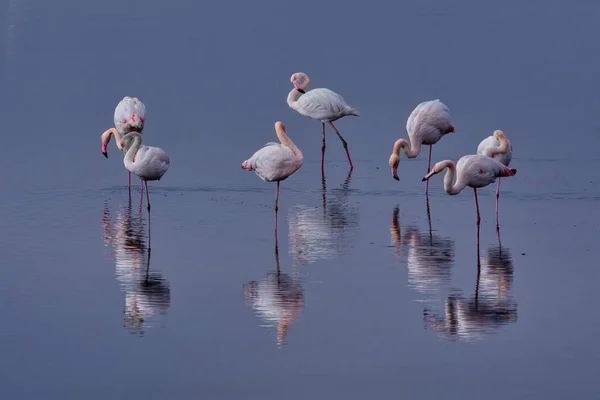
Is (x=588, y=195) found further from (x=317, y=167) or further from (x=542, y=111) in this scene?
(x=542, y=111)

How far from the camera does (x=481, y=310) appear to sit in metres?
9.81

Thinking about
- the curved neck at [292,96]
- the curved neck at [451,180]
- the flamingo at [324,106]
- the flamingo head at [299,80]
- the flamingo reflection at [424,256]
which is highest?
the flamingo head at [299,80]

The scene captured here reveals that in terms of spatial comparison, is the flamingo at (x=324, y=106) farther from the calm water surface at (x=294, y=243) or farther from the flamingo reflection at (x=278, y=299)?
the flamingo reflection at (x=278, y=299)

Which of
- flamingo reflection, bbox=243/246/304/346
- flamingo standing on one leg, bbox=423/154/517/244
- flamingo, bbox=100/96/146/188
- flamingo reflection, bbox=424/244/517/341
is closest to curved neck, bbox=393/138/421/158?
flamingo standing on one leg, bbox=423/154/517/244

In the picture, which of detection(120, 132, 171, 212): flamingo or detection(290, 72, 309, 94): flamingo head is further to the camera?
detection(290, 72, 309, 94): flamingo head

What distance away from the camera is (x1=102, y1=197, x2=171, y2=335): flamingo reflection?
31.9ft

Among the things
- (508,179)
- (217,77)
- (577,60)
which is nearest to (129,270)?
(508,179)

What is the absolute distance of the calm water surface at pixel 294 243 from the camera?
27.2 ft

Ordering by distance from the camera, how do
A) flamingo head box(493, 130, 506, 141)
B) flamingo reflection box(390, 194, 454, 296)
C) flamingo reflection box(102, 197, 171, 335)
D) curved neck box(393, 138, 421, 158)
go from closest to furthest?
1. flamingo reflection box(102, 197, 171, 335)
2. flamingo reflection box(390, 194, 454, 296)
3. flamingo head box(493, 130, 506, 141)
4. curved neck box(393, 138, 421, 158)

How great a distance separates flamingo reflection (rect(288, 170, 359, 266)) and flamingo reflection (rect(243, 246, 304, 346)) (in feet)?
2.92

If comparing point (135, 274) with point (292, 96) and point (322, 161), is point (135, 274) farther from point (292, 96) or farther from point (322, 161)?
point (292, 96)

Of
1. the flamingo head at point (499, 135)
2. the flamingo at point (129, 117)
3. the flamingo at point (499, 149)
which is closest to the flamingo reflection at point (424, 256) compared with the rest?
the flamingo at point (499, 149)

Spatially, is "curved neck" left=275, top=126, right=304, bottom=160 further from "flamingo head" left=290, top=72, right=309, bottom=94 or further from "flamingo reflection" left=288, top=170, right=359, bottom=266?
"flamingo head" left=290, top=72, right=309, bottom=94

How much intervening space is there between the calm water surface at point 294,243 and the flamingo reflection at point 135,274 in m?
0.04
